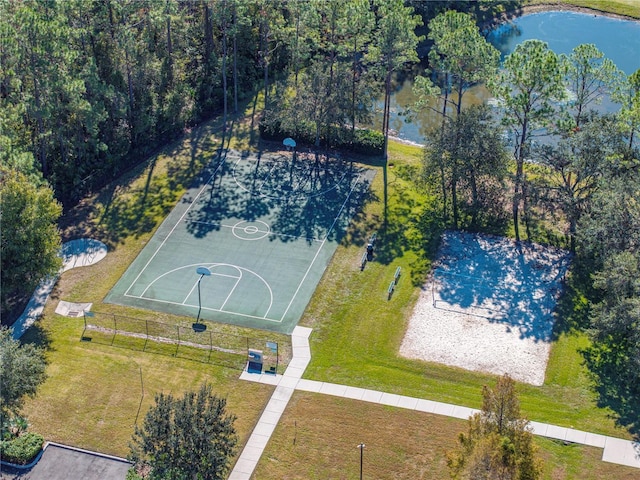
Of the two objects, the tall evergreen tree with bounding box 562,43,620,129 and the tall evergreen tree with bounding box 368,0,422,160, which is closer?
the tall evergreen tree with bounding box 562,43,620,129

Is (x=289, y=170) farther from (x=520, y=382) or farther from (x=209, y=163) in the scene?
(x=520, y=382)

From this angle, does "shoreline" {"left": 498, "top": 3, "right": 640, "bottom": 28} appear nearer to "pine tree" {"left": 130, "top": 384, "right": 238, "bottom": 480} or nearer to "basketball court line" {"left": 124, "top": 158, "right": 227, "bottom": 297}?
"basketball court line" {"left": 124, "top": 158, "right": 227, "bottom": 297}

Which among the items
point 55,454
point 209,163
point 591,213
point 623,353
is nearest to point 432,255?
point 591,213

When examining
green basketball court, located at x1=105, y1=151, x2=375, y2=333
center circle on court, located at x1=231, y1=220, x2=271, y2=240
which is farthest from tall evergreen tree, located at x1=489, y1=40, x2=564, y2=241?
center circle on court, located at x1=231, y1=220, x2=271, y2=240

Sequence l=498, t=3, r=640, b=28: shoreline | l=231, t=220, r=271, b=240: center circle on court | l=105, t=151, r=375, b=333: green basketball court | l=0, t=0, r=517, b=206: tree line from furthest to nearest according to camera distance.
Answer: l=498, t=3, r=640, b=28: shoreline
l=231, t=220, r=271, b=240: center circle on court
l=0, t=0, r=517, b=206: tree line
l=105, t=151, r=375, b=333: green basketball court

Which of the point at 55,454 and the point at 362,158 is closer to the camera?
the point at 55,454

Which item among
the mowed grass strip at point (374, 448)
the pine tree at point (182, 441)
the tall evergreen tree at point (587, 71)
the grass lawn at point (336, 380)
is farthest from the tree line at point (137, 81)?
the mowed grass strip at point (374, 448)

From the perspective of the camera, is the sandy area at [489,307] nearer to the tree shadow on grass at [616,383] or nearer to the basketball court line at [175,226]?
the tree shadow on grass at [616,383]
